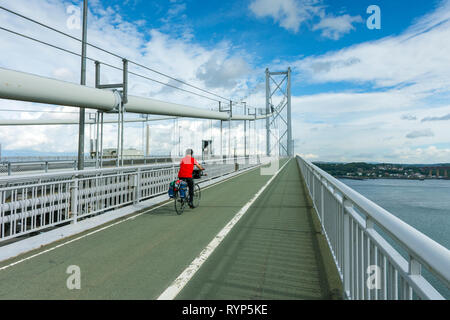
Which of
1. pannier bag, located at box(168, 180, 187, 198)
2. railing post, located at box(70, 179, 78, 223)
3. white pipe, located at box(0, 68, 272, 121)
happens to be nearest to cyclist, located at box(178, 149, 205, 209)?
pannier bag, located at box(168, 180, 187, 198)

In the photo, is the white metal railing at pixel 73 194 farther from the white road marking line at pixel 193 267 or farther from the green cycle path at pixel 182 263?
the white road marking line at pixel 193 267

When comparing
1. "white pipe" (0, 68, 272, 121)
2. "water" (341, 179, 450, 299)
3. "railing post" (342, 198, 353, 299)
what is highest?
"white pipe" (0, 68, 272, 121)

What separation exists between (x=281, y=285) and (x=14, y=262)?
3.72 meters

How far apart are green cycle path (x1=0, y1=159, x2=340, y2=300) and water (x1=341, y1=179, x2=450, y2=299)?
11.2ft

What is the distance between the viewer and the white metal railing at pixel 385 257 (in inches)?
52.1

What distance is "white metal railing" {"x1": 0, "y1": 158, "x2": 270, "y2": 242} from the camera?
5.50 meters

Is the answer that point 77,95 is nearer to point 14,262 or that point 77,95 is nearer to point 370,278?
point 14,262

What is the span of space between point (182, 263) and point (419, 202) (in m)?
12.8

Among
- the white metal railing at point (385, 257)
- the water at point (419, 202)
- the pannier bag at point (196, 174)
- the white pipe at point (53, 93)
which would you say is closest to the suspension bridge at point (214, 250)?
the white metal railing at point (385, 257)

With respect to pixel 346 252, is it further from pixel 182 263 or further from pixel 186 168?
pixel 186 168

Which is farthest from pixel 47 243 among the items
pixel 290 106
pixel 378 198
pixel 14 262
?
pixel 290 106

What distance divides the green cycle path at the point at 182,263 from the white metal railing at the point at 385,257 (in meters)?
0.69

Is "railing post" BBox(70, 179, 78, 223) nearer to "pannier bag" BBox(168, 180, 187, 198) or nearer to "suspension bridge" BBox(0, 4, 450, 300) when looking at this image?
"suspension bridge" BBox(0, 4, 450, 300)
